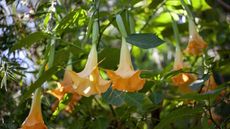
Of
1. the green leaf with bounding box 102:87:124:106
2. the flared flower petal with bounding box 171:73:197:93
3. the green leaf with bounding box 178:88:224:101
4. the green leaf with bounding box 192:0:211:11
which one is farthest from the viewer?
the green leaf with bounding box 192:0:211:11

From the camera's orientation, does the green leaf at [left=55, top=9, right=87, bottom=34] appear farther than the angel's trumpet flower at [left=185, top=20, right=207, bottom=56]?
No

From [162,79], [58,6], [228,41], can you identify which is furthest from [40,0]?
[228,41]

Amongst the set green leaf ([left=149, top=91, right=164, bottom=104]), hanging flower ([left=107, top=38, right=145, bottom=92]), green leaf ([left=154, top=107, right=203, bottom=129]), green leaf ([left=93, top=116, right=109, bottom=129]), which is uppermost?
hanging flower ([left=107, top=38, right=145, bottom=92])

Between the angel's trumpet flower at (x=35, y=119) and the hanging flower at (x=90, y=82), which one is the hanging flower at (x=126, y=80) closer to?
the hanging flower at (x=90, y=82)

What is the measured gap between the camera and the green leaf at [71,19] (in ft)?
4.09

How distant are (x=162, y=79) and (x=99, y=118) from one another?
22cm

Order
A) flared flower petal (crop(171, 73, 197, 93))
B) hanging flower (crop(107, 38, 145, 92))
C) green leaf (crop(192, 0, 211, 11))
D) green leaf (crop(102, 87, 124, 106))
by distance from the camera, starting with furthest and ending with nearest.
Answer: green leaf (crop(192, 0, 211, 11))
flared flower petal (crop(171, 73, 197, 93))
green leaf (crop(102, 87, 124, 106))
hanging flower (crop(107, 38, 145, 92))

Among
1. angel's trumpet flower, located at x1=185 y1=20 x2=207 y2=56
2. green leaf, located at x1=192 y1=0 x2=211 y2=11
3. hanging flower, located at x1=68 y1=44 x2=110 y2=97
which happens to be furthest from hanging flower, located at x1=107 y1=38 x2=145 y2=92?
green leaf, located at x1=192 y1=0 x2=211 y2=11

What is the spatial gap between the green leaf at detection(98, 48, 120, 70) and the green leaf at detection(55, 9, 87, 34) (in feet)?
0.40

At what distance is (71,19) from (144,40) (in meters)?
0.24

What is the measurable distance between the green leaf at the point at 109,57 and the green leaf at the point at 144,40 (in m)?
0.23

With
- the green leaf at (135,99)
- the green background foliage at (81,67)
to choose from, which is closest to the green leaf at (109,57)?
the green background foliage at (81,67)

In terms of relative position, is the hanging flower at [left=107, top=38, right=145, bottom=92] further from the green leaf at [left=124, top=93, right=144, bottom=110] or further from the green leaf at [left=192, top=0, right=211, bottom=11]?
the green leaf at [left=192, top=0, right=211, bottom=11]

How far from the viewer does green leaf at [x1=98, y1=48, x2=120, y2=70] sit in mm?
1363
